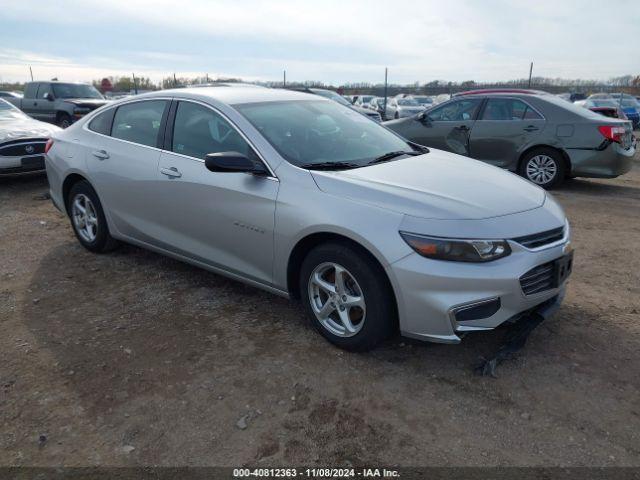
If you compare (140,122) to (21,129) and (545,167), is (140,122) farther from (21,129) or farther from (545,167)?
(545,167)

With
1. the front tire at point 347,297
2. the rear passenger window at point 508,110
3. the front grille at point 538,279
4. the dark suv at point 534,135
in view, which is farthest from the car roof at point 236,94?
the rear passenger window at point 508,110

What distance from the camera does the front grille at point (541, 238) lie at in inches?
117

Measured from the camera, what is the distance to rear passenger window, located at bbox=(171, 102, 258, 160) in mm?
3738

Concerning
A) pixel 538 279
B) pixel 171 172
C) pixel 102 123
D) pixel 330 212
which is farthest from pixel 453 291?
pixel 102 123

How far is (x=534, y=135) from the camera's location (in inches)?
316

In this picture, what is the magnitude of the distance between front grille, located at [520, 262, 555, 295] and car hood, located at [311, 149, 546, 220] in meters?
0.37

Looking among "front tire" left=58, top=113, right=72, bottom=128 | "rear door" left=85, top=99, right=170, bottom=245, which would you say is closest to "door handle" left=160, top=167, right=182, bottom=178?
"rear door" left=85, top=99, right=170, bottom=245

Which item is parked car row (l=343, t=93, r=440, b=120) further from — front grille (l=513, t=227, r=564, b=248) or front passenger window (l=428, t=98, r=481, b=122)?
front grille (l=513, t=227, r=564, b=248)

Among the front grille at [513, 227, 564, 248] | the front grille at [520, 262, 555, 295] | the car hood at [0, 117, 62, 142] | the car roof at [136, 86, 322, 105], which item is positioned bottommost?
the front grille at [520, 262, 555, 295]

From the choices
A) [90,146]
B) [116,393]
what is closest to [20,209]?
[90,146]

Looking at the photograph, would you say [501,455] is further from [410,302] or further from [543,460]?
[410,302]

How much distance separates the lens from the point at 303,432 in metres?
2.62

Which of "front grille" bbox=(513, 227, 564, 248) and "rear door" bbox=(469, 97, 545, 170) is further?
"rear door" bbox=(469, 97, 545, 170)

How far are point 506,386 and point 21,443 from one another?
8.39ft
